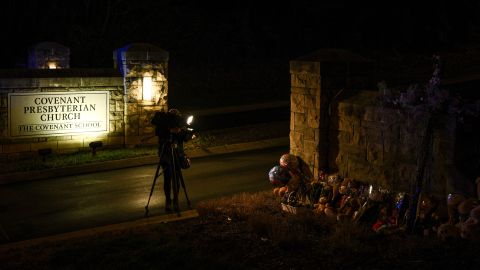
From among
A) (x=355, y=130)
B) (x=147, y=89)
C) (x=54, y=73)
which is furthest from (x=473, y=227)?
(x=54, y=73)

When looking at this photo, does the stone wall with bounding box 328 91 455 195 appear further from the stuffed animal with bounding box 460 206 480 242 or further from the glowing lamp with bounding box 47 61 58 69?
the glowing lamp with bounding box 47 61 58 69

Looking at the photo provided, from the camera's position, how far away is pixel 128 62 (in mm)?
15945

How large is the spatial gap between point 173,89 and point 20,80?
1460 cm

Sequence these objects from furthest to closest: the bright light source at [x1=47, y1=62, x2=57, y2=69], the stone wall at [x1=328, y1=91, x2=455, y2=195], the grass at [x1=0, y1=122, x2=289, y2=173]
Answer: the bright light source at [x1=47, y1=62, x2=57, y2=69], the grass at [x1=0, y1=122, x2=289, y2=173], the stone wall at [x1=328, y1=91, x2=455, y2=195]

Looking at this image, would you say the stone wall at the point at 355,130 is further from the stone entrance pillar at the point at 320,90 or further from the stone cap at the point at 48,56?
the stone cap at the point at 48,56

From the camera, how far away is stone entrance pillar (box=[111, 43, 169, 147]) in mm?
16016

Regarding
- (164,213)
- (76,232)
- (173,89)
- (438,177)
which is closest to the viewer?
(438,177)

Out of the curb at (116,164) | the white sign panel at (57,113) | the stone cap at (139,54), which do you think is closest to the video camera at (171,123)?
the curb at (116,164)

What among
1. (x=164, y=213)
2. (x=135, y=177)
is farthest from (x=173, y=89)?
(x=164, y=213)

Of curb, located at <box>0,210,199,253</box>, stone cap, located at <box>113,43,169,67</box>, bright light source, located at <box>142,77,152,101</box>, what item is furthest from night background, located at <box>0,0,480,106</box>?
curb, located at <box>0,210,199,253</box>

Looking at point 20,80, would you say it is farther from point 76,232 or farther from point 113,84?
point 76,232

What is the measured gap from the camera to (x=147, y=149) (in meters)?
15.8

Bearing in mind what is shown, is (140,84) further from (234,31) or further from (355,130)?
(234,31)

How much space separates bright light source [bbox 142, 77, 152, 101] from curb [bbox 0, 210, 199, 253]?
715cm
